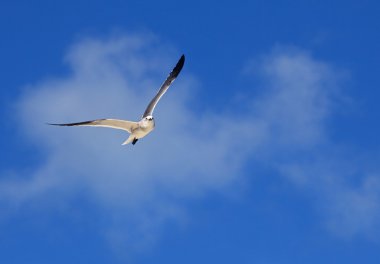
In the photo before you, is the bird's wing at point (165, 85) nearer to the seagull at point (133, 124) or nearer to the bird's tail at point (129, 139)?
the seagull at point (133, 124)

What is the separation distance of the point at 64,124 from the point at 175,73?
794cm

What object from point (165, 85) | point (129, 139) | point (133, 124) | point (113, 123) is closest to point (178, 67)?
point (165, 85)

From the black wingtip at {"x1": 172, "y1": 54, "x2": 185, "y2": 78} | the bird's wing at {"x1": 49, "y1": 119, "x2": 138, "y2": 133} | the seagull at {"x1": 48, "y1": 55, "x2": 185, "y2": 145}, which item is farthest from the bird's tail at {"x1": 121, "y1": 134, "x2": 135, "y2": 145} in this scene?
the black wingtip at {"x1": 172, "y1": 54, "x2": 185, "y2": 78}

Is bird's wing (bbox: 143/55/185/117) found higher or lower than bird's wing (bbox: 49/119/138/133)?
higher

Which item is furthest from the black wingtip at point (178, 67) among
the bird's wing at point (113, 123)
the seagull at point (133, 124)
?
the bird's wing at point (113, 123)

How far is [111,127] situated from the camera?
35.6m

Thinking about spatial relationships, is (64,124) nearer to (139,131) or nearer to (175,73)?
(139,131)

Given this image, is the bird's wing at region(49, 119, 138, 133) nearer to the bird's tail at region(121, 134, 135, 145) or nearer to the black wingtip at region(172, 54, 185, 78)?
the bird's tail at region(121, 134, 135, 145)

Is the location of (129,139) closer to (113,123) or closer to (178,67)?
(113,123)

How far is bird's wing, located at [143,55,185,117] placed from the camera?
119 ft

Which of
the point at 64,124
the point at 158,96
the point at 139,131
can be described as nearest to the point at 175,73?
the point at 158,96

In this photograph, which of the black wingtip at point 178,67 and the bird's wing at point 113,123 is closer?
the bird's wing at point 113,123

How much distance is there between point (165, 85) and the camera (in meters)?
37.9

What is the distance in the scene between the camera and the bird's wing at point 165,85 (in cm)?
3634
